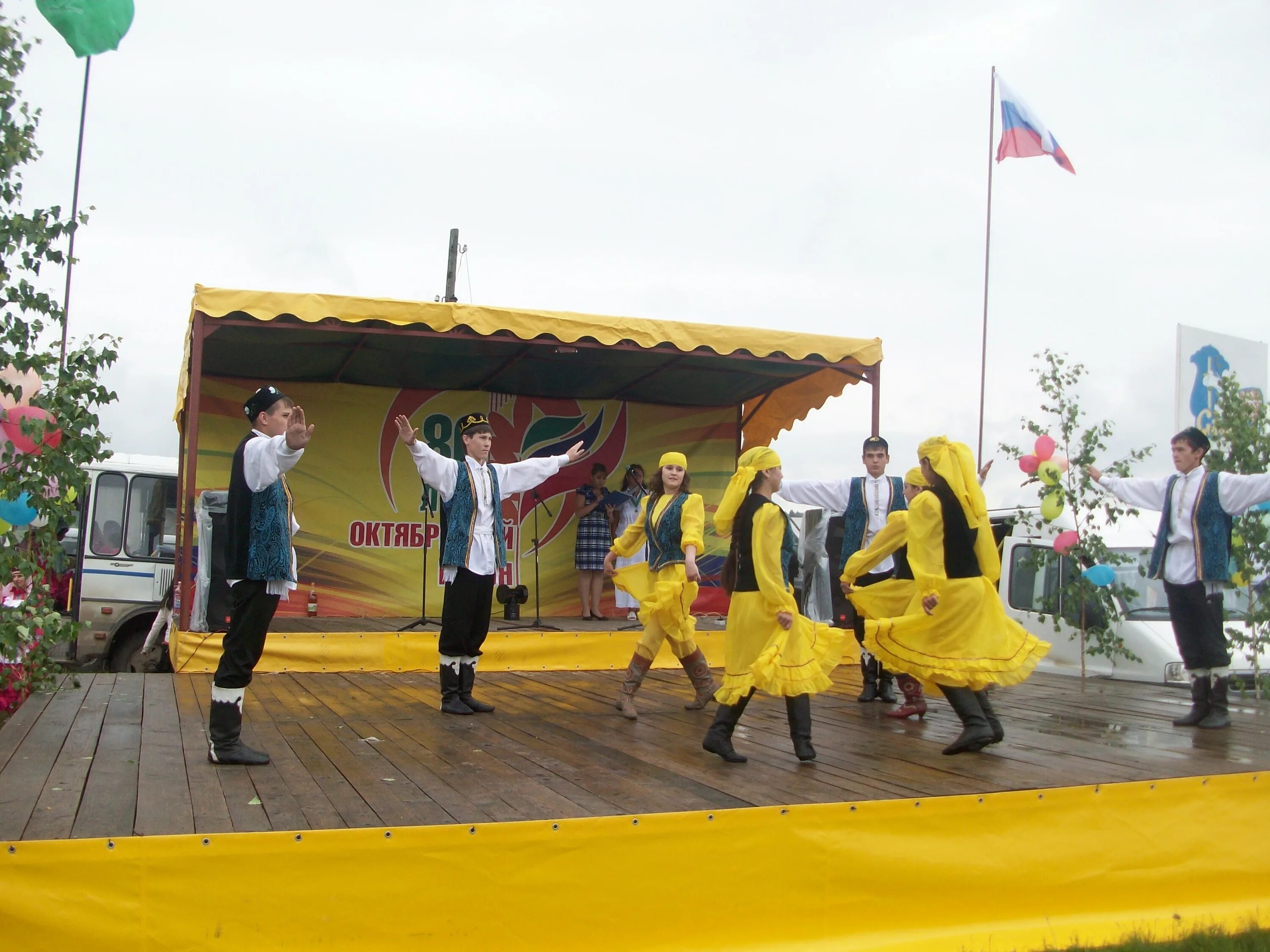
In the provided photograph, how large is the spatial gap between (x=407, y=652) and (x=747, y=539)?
4.09 metres

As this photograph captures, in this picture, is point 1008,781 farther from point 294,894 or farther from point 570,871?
point 294,894

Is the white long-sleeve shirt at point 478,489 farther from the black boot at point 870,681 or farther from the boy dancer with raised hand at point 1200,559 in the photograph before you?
the boy dancer with raised hand at point 1200,559

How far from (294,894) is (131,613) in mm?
7358

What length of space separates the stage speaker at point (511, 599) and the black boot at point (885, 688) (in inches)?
130

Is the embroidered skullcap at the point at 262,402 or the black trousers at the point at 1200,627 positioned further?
the black trousers at the point at 1200,627

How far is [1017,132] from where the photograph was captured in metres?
10.6

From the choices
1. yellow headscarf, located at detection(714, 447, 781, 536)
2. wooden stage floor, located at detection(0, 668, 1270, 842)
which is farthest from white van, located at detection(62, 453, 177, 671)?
yellow headscarf, located at detection(714, 447, 781, 536)

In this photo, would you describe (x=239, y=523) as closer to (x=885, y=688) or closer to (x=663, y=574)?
(x=663, y=574)

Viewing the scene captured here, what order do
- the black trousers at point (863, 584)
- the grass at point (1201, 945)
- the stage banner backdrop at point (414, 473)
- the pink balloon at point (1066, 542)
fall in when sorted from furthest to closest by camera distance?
the stage banner backdrop at point (414, 473) → the pink balloon at point (1066, 542) → the black trousers at point (863, 584) → the grass at point (1201, 945)

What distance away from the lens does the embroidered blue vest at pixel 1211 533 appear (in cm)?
597

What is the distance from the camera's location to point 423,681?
297 inches

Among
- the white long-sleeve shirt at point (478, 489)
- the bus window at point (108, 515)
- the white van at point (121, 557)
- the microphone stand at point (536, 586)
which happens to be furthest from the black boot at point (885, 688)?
the bus window at point (108, 515)

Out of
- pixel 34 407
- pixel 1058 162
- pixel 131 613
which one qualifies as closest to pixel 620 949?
pixel 34 407

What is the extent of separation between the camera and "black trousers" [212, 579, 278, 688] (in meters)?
4.47
